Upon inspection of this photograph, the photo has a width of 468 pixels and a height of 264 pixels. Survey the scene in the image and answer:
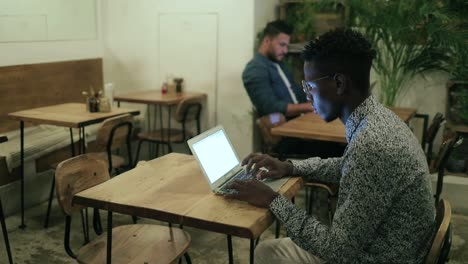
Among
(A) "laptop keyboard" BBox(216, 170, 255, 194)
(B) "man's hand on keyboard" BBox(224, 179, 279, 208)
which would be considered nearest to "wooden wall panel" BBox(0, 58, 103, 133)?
(A) "laptop keyboard" BBox(216, 170, 255, 194)

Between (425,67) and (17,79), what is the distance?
135 inches

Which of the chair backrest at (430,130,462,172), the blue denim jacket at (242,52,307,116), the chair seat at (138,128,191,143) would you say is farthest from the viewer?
the chair seat at (138,128,191,143)

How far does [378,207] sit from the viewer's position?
1.29 m

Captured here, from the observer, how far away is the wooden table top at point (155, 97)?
4168 millimetres

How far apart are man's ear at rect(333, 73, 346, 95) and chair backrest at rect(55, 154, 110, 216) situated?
1.21m

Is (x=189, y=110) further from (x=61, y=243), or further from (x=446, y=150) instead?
(x=446, y=150)

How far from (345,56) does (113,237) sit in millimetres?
1275

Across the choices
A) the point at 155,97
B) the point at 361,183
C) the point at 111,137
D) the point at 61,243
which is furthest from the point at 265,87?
the point at 361,183

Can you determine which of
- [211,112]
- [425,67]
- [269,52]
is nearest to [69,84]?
Answer: [211,112]

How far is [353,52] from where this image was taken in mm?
1441

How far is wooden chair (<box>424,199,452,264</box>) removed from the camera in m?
1.29

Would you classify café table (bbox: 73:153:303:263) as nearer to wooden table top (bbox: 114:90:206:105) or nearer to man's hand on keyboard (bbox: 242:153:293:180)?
man's hand on keyboard (bbox: 242:153:293:180)

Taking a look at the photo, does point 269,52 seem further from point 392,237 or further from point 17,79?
point 392,237

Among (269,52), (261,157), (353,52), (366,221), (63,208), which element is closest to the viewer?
(366,221)
